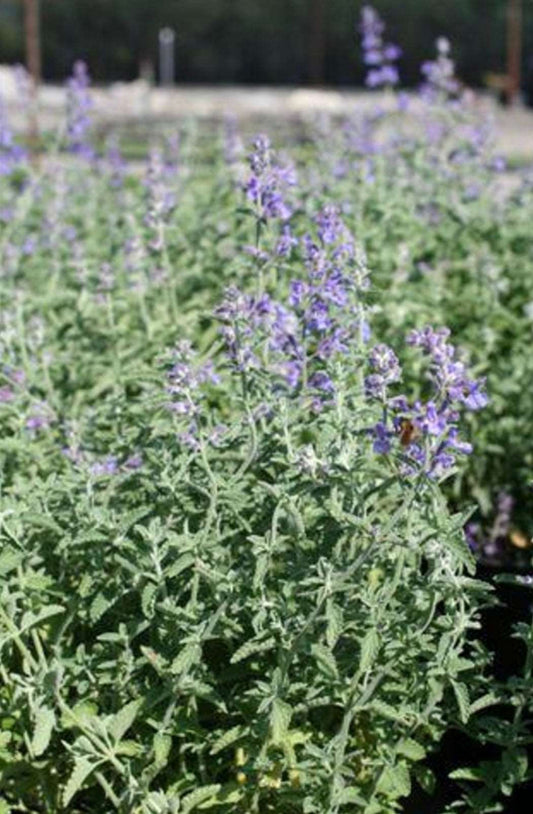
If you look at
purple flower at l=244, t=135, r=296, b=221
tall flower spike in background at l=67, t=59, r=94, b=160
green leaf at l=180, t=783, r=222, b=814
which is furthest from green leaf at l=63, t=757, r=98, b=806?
tall flower spike in background at l=67, t=59, r=94, b=160

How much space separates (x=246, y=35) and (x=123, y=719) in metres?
35.9

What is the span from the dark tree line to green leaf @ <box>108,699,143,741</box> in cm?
3400

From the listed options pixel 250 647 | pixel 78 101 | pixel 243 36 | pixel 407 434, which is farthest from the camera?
pixel 243 36

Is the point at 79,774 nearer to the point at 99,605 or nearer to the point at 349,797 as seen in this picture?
the point at 99,605

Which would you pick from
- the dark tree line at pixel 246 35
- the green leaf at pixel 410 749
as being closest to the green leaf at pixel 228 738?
the green leaf at pixel 410 749

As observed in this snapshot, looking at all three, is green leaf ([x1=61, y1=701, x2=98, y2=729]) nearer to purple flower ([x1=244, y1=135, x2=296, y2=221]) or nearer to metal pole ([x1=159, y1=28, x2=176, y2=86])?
purple flower ([x1=244, y1=135, x2=296, y2=221])

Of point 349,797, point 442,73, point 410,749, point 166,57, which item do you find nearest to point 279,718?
point 349,797

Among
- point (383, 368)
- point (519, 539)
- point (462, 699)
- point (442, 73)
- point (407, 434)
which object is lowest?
point (519, 539)

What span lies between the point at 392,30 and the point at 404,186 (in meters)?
32.3

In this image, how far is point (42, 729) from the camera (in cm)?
252

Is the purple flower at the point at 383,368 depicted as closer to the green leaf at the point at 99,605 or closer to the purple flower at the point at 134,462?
the green leaf at the point at 99,605

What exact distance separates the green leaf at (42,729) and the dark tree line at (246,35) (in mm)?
34034

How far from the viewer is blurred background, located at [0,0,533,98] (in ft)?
117

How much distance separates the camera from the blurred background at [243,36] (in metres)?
35.7
